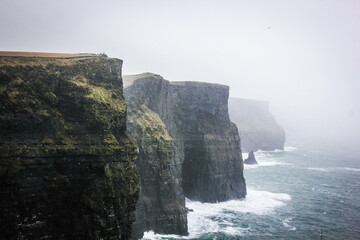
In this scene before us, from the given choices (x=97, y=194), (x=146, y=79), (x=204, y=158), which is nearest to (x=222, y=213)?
(x=204, y=158)

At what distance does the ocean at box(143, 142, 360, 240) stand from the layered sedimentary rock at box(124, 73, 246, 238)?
2.68m

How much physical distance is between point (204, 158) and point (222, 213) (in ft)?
35.2

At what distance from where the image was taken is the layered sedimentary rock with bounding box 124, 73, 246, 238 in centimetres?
3688

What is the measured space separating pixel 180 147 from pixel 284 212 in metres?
20.7

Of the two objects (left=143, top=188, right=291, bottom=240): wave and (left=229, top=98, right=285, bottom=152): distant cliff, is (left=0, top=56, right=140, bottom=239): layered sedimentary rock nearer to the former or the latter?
(left=143, top=188, right=291, bottom=240): wave

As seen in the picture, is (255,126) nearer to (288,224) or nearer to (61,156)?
(288,224)

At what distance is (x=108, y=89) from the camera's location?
85.6 ft

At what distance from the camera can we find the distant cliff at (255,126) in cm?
13925

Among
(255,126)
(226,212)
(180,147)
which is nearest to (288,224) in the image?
(226,212)

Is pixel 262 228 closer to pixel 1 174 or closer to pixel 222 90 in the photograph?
pixel 222 90

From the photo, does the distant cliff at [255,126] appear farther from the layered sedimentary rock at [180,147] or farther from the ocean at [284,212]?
the layered sedimentary rock at [180,147]

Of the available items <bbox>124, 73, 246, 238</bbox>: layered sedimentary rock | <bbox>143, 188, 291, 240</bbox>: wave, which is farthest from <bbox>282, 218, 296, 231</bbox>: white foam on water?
<bbox>124, 73, 246, 238</bbox>: layered sedimentary rock

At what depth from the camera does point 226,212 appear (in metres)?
47.2

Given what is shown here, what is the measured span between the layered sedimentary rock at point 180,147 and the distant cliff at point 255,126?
79.0 m
